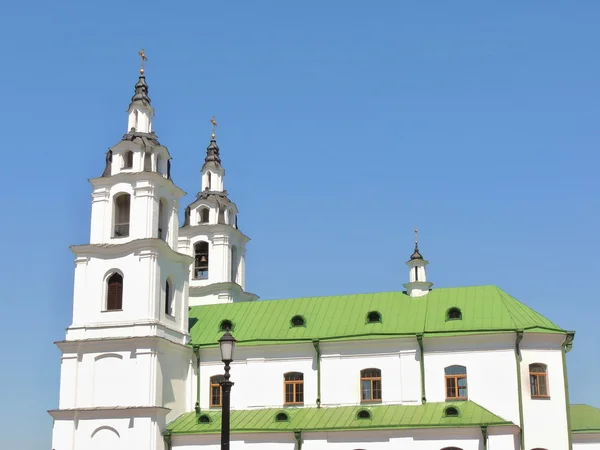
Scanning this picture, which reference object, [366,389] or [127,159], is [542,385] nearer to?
[366,389]

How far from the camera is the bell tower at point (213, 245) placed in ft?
173

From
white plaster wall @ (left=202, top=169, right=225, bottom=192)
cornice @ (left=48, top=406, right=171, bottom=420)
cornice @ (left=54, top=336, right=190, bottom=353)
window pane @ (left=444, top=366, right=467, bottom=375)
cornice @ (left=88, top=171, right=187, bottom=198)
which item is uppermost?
white plaster wall @ (left=202, top=169, right=225, bottom=192)

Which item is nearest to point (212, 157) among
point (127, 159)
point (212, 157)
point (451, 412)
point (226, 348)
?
point (212, 157)

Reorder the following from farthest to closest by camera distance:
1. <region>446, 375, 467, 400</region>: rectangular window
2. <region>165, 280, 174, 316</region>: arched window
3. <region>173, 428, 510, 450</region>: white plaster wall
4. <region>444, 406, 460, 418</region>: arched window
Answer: <region>165, 280, 174, 316</region>: arched window → <region>446, 375, 467, 400</region>: rectangular window → <region>444, 406, 460, 418</region>: arched window → <region>173, 428, 510, 450</region>: white plaster wall

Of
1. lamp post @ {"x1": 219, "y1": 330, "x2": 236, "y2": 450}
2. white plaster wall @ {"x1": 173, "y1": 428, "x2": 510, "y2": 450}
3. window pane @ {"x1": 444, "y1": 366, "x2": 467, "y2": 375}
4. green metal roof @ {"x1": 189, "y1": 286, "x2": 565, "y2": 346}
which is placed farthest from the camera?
green metal roof @ {"x1": 189, "y1": 286, "x2": 565, "y2": 346}

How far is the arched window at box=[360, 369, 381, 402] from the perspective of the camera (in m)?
40.0

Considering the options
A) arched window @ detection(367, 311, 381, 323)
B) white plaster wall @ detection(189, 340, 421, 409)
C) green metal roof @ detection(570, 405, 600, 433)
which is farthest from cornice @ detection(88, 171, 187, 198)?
green metal roof @ detection(570, 405, 600, 433)

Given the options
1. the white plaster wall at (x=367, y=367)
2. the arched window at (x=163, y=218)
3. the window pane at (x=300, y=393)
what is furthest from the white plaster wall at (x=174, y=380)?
the white plaster wall at (x=367, y=367)

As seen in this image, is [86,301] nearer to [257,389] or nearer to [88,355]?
[88,355]

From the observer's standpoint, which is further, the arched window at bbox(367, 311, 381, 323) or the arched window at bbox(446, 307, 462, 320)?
the arched window at bbox(367, 311, 381, 323)

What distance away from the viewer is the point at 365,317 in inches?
1660

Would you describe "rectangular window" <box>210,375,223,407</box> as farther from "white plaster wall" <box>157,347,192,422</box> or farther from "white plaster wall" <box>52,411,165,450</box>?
"white plaster wall" <box>52,411,165,450</box>

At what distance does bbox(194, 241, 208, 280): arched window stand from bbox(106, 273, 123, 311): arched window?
12893 mm

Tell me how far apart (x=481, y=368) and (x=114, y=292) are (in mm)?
17599
